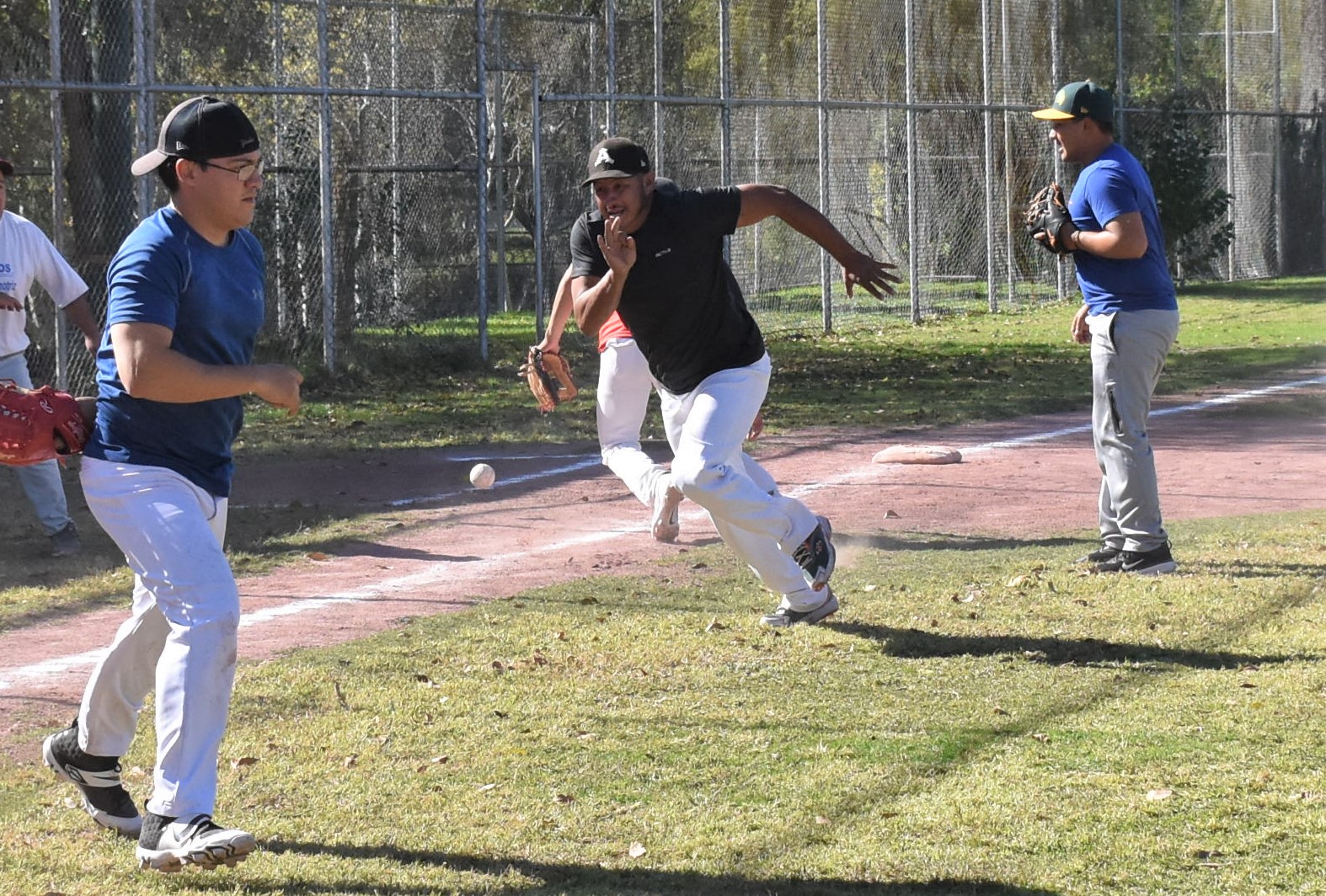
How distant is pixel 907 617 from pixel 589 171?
2.41 m

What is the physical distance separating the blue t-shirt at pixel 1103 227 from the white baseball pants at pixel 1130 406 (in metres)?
0.07

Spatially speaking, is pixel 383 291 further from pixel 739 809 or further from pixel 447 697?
pixel 739 809

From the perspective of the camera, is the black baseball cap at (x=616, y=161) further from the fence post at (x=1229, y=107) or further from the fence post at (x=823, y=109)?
the fence post at (x=1229, y=107)

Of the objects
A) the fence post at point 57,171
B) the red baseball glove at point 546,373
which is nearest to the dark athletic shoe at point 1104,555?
the red baseball glove at point 546,373

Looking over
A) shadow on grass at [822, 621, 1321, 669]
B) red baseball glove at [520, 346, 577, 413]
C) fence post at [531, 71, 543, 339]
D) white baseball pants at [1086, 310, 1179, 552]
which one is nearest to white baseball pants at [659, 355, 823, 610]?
shadow on grass at [822, 621, 1321, 669]

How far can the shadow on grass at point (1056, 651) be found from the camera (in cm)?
660

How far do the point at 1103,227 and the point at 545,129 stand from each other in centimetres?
1365

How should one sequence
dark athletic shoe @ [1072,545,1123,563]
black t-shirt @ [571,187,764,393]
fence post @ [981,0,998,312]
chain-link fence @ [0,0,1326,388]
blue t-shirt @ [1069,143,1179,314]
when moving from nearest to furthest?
black t-shirt @ [571,187,764,393], blue t-shirt @ [1069,143,1179,314], dark athletic shoe @ [1072,545,1123,563], chain-link fence @ [0,0,1326,388], fence post @ [981,0,998,312]

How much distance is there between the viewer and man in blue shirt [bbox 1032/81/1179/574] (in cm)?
784

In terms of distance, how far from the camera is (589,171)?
680 centimetres

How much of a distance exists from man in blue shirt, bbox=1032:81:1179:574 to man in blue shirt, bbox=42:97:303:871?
4431 mm

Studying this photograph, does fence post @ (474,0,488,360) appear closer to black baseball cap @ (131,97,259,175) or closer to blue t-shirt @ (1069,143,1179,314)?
blue t-shirt @ (1069,143,1179,314)

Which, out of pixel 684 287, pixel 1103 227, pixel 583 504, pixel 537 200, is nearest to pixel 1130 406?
pixel 1103 227

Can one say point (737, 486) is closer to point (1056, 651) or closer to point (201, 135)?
point (1056, 651)
